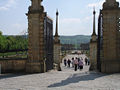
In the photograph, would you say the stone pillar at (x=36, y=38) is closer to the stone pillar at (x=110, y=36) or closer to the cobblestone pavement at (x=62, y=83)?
the cobblestone pavement at (x=62, y=83)

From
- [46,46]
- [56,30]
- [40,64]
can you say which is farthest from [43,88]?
[56,30]

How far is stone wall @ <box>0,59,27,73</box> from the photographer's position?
16.4 m

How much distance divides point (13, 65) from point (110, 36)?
310 inches

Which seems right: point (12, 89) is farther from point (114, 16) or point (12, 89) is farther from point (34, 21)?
point (114, 16)

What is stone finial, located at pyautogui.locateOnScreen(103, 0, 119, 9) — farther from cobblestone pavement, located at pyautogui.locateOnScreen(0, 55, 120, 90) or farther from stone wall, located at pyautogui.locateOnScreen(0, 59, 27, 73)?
stone wall, located at pyautogui.locateOnScreen(0, 59, 27, 73)

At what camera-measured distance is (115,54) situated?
14812mm

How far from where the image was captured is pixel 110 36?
14.9 m

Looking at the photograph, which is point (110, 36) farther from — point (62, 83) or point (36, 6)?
point (36, 6)

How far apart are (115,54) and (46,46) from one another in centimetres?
548

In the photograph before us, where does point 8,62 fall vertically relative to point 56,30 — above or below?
below

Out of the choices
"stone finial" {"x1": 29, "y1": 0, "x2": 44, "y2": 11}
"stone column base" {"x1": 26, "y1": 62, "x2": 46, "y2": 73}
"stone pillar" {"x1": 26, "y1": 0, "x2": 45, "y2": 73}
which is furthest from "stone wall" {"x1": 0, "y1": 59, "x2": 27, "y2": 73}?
"stone finial" {"x1": 29, "y1": 0, "x2": 44, "y2": 11}

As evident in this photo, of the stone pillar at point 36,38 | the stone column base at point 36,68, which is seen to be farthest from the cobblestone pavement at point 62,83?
the stone pillar at point 36,38

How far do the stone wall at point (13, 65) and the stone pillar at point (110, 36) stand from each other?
6235 millimetres

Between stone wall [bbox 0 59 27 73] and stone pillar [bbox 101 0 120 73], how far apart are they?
6235 mm
